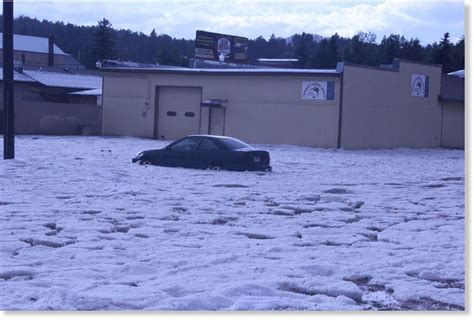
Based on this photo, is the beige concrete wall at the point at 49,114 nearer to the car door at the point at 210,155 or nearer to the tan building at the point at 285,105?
the tan building at the point at 285,105

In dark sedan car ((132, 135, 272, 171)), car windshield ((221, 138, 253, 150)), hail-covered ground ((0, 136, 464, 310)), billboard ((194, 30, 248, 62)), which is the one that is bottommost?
hail-covered ground ((0, 136, 464, 310))

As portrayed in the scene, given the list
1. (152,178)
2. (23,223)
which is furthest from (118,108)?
(23,223)

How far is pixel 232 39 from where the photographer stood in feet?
A: 224

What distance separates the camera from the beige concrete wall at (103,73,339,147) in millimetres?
42375

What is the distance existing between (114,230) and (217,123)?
32.6m

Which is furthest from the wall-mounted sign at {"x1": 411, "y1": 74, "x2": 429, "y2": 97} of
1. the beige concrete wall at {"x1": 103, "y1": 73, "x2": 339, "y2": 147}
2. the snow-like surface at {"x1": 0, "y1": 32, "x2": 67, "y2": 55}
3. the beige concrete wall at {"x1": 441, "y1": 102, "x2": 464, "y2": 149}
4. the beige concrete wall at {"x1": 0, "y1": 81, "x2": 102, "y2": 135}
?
the snow-like surface at {"x1": 0, "y1": 32, "x2": 67, "y2": 55}

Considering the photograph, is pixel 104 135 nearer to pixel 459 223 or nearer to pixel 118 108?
pixel 118 108

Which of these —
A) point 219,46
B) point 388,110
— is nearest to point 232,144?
point 388,110

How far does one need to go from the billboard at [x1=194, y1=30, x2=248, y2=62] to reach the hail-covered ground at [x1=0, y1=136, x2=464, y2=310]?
140 feet

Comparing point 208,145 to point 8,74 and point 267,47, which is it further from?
point 267,47

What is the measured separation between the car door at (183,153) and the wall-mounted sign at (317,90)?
17964 millimetres

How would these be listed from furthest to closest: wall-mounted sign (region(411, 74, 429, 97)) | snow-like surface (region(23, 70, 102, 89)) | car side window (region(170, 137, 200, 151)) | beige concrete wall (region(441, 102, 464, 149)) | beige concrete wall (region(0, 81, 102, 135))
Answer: snow-like surface (region(23, 70, 102, 89)) → beige concrete wall (region(441, 102, 464, 149)) → wall-mounted sign (region(411, 74, 429, 97)) → beige concrete wall (region(0, 81, 102, 135)) → car side window (region(170, 137, 200, 151))

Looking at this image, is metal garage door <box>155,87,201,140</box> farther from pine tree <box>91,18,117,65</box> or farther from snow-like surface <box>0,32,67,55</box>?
snow-like surface <box>0,32,67,55</box>

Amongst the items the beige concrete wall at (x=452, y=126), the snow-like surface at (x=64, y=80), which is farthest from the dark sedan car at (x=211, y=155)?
the snow-like surface at (x=64, y=80)
